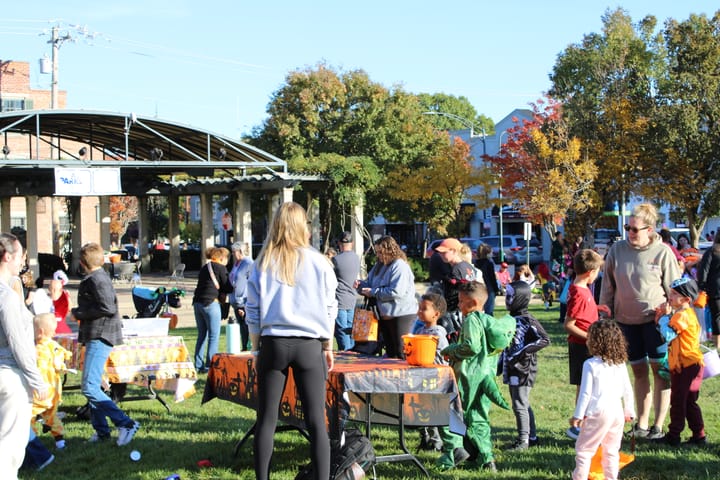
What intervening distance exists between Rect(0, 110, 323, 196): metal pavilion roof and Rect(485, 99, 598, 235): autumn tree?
30.9 ft

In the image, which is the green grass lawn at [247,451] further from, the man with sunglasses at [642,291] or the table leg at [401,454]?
the man with sunglasses at [642,291]

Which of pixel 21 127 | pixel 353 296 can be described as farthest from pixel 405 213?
pixel 353 296

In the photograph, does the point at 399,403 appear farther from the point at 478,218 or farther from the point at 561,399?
the point at 478,218

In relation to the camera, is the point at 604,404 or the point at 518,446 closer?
the point at 604,404

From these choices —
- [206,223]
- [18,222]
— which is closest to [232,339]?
[206,223]

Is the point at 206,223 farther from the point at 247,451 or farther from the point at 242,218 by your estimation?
the point at 247,451

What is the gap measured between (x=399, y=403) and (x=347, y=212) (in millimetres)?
28193

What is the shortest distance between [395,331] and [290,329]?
322cm

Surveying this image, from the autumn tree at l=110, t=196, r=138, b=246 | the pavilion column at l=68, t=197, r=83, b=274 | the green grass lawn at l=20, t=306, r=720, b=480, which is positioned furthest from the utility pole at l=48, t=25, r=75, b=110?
the green grass lawn at l=20, t=306, r=720, b=480

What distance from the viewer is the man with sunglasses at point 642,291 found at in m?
6.61

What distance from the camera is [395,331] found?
7926mm

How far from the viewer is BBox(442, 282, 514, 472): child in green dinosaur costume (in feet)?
19.6

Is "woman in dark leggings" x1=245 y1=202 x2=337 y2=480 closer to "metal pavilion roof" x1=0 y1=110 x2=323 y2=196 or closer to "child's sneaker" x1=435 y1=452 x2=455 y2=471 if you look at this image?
"child's sneaker" x1=435 y1=452 x2=455 y2=471

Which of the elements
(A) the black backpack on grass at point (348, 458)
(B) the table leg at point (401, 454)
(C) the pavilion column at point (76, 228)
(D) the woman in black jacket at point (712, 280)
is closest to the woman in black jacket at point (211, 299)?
(B) the table leg at point (401, 454)
